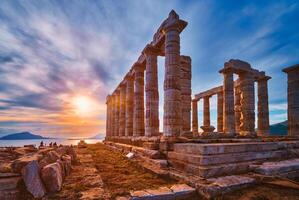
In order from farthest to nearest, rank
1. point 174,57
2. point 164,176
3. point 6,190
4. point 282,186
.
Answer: point 174,57, point 164,176, point 282,186, point 6,190

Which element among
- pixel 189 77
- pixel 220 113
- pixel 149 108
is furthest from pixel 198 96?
pixel 149 108

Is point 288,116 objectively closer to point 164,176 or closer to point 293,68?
point 293,68

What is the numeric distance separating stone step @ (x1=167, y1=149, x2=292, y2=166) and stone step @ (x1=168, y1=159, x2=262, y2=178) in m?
0.12

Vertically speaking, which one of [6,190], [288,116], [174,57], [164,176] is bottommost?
[164,176]

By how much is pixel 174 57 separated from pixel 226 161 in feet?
22.4

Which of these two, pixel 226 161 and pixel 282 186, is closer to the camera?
pixel 282 186

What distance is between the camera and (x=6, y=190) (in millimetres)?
4285

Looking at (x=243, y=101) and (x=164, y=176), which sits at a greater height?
(x=243, y=101)

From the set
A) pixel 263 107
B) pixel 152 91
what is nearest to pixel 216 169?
pixel 152 91

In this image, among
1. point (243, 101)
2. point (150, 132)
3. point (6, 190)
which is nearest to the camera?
point (6, 190)

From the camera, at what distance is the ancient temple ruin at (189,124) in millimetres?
6449

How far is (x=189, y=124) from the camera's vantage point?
17859 mm

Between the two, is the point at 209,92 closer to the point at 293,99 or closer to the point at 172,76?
the point at 293,99

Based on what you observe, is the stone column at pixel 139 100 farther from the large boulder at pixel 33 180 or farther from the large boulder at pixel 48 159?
the large boulder at pixel 33 180
